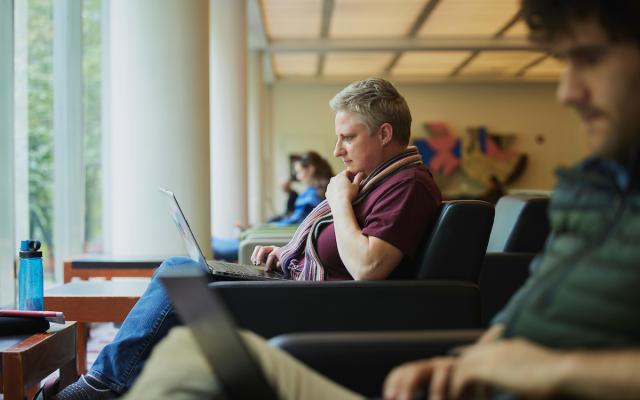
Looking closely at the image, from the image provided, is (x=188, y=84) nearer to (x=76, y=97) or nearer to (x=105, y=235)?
(x=76, y=97)

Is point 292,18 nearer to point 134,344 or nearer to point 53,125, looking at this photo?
point 53,125

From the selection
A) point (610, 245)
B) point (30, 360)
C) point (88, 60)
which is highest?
point (88, 60)

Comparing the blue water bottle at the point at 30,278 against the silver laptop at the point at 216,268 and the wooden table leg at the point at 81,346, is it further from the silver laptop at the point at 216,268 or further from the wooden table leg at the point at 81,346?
the wooden table leg at the point at 81,346

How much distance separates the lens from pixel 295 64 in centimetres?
1484

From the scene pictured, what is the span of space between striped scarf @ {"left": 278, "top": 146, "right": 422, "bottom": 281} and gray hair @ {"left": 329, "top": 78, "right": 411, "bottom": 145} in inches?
3.4

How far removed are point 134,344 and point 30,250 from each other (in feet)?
1.50

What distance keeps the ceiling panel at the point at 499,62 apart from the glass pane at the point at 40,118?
9452 mm

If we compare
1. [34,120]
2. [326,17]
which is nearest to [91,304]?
[34,120]

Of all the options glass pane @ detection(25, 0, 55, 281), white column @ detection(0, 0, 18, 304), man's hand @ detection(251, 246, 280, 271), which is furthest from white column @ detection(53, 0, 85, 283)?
man's hand @ detection(251, 246, 280, 271)

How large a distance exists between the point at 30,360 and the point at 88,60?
4634 mm

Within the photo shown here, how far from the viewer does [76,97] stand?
5785 millimetres

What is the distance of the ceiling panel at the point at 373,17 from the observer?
10055 millimetres

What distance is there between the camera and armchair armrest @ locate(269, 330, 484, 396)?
1348 mm

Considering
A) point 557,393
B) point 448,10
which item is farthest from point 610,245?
point 448,10
